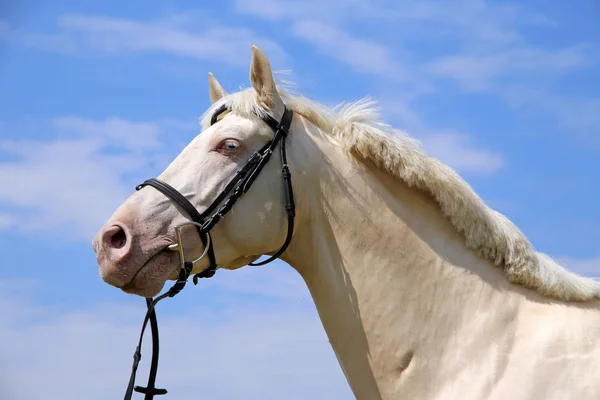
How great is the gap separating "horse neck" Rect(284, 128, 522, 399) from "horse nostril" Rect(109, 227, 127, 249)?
3.72ft

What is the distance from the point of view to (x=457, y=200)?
504cm

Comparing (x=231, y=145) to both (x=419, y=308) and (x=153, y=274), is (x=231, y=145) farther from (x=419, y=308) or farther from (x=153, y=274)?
(x=419, y=308)

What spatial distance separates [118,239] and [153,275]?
322 millimetres

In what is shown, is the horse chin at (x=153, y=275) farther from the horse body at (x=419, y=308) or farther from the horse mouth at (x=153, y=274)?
the horse body at (x=419, y=308)

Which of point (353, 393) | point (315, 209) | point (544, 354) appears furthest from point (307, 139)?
point (544, 354)

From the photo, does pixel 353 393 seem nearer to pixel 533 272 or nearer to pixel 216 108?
pixel 533 272

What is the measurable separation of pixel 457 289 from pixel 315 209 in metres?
1.08

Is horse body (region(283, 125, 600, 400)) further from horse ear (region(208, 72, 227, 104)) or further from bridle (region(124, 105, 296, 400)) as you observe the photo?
horse ear (region(208, 72, 227, 104))

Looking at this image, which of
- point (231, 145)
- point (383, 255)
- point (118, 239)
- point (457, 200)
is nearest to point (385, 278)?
point (383, 255)

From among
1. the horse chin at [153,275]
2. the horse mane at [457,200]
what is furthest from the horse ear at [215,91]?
the horse chin at [153,275]

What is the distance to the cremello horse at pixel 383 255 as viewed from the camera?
4707 millimetres

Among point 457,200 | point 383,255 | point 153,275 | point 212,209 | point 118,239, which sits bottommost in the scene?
point 153,275

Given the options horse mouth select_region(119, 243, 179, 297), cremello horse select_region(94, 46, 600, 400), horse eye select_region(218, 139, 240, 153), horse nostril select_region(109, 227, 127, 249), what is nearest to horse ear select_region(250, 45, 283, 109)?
cremello horse select_region(94, 46, 600, 400)

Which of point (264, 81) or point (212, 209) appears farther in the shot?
point (264, 81)
